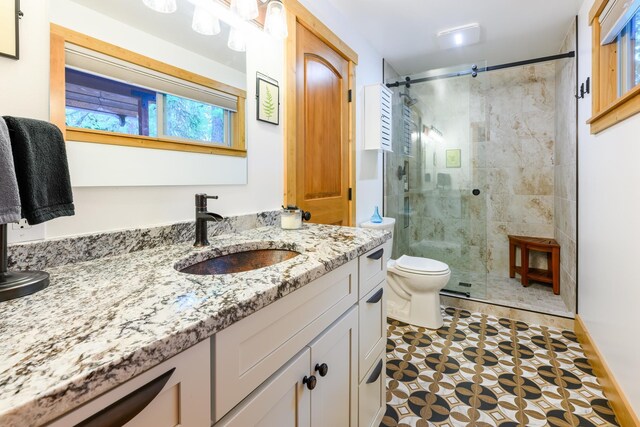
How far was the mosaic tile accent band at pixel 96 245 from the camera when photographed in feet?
2.60

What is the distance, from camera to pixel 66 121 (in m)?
0.88

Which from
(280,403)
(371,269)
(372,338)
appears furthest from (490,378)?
(280,403)

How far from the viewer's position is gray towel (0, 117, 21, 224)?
23.8 inches

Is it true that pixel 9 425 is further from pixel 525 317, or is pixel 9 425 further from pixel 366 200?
pixel 525 317

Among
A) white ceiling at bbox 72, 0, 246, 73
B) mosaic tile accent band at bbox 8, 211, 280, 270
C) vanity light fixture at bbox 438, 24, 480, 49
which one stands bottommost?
mosaic tile accent band at bbox 8, 211, 280, 270

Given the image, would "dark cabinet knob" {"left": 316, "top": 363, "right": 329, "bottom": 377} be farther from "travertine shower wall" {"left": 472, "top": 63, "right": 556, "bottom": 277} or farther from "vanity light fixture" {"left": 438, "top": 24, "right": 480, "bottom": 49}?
"travertine shower wall" {"left": 472, "top": 63, "right": 556, "bottom": 277}

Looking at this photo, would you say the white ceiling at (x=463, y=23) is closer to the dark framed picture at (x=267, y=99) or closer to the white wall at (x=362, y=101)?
the white wall at (x=362, y=101)

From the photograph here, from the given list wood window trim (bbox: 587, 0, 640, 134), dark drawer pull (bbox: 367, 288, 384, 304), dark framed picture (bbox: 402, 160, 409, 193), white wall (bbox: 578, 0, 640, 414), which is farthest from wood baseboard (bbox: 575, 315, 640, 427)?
dark framed picture (bbox: 402, 160, 409, 193)

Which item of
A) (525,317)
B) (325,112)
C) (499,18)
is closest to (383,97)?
(325,112)

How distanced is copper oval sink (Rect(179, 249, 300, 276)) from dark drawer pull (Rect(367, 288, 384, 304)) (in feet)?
1.21

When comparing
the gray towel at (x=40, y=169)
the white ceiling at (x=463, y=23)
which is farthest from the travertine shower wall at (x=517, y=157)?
the gray towel at (x=40, y=169)

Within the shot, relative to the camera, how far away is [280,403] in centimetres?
74

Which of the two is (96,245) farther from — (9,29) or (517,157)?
(517,157)

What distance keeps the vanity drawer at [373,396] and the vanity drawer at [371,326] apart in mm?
42
